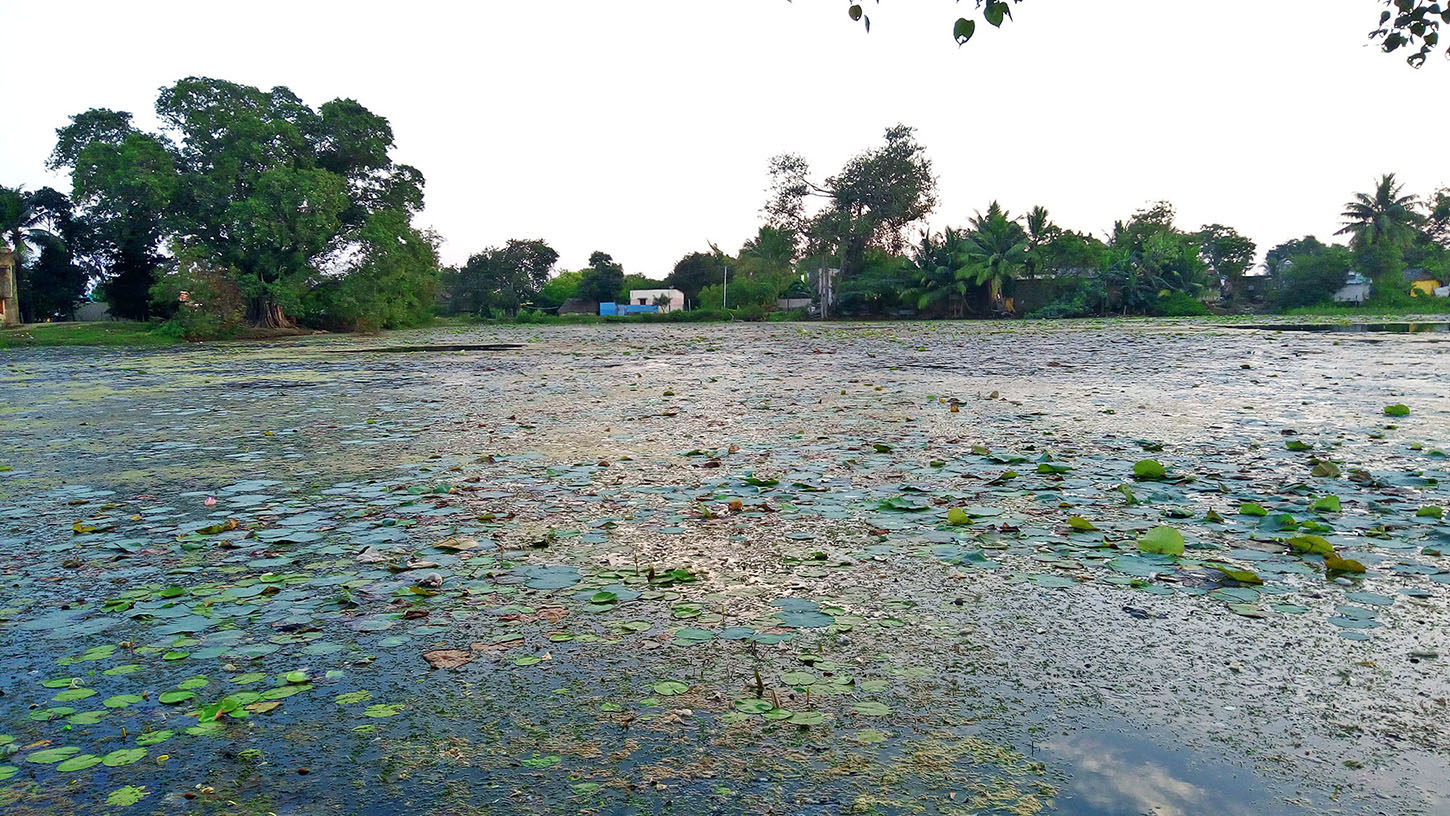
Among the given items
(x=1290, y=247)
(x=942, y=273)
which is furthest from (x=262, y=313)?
(x=1290, y=247)

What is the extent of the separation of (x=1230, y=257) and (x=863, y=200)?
1848cm

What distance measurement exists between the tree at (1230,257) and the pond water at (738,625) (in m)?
44.6

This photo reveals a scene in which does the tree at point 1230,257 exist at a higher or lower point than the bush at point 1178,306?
higher

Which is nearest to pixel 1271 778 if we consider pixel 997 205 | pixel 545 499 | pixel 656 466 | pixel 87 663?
pixel 87 663

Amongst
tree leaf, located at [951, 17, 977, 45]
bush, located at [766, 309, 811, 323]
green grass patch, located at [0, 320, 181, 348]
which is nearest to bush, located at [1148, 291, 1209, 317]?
bush, located at [766, 309, 811, 323]

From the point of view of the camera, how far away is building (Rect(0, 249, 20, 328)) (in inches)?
1529

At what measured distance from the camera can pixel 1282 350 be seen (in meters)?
14.7

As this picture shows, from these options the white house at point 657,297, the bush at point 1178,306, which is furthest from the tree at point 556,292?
the bush at point 1178,306

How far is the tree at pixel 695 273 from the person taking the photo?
69856 millimetres

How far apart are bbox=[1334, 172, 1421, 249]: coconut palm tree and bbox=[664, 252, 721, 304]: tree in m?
38.3

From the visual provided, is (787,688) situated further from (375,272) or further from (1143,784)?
(375,272)

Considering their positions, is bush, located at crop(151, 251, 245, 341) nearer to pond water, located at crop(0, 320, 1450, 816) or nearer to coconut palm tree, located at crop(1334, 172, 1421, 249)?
pond water, located at crop(0, 320, 1450, 816)

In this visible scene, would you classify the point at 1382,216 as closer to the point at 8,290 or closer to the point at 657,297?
the point at 657,297

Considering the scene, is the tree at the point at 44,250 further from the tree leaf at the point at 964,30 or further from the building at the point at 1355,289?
the building at the point at 1355,289
